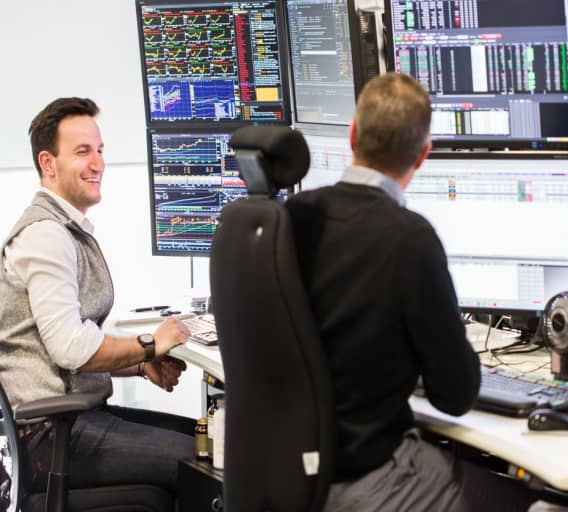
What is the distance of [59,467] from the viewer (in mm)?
2367

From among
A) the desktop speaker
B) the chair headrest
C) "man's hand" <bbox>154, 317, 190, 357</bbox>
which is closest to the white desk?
the desktop speaker

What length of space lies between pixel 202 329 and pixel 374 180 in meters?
1.14

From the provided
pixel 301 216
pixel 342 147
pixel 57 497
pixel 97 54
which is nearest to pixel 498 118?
pixel 342 147

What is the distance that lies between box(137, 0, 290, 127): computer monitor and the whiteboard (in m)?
1.33

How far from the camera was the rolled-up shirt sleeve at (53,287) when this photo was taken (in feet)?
8.11

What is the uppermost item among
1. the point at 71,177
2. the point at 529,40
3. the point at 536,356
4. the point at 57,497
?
the point at 529,40

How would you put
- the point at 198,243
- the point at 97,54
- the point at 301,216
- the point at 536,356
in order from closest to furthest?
the point at 301,216, the point at 536,356, the point at 198,243, the point at 97,54

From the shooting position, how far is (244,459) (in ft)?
6.37

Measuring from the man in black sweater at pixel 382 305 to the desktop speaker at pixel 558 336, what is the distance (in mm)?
350

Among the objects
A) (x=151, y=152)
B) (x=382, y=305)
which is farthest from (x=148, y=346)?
(x=382, y=305)

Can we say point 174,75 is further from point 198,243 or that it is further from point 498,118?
point 498,118

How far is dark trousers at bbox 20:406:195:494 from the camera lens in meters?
2.49

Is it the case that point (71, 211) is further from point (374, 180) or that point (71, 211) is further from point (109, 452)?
point (374, 180)

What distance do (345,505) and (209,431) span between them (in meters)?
0.77
